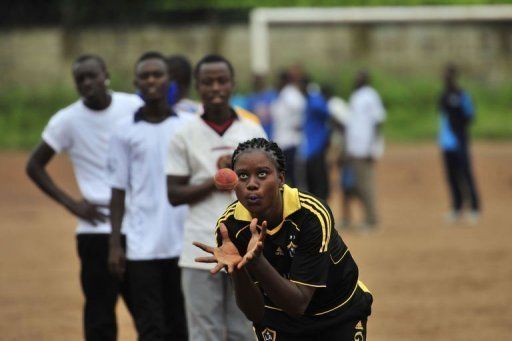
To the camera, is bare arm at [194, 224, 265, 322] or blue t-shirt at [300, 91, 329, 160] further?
blue t-shirt at [300, 91, 329, 160]

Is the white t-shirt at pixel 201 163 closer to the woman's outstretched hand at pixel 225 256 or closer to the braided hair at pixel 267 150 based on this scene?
the braided hair at pixel 267 150

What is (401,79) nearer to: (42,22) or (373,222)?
(42,22)

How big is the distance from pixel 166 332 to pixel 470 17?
683 inches

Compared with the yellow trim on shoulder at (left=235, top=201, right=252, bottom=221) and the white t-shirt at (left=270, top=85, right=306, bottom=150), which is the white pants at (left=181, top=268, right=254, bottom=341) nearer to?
the yellow trim on shoulder at (left=235, top=201, right=252, bottom=221)

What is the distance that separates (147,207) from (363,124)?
32.1ft

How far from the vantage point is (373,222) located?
17.2 m

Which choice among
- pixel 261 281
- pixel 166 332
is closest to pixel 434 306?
pixel 166 332

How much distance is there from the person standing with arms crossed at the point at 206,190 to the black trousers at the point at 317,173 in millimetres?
9224

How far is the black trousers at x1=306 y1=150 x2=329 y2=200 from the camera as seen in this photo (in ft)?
53.9

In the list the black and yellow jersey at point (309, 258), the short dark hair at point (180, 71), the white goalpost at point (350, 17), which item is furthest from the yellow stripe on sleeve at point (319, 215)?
the white goalpost at point (350, 17)

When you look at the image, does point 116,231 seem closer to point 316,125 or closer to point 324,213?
point 324,213

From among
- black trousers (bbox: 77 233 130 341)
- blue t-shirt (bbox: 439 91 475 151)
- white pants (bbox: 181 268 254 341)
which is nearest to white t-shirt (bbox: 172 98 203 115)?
black trousers (bbox: 77 233 130 341)

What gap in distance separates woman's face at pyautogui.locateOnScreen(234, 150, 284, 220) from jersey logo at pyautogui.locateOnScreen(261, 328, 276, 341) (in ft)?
2.15

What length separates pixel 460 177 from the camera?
59.7 feet
